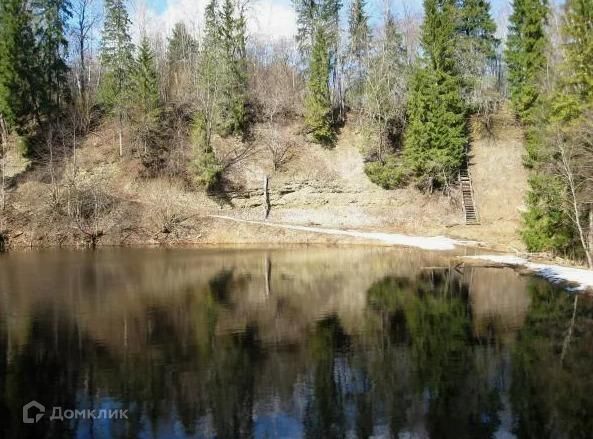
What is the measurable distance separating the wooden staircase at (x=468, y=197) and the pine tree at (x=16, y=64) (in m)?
35.4

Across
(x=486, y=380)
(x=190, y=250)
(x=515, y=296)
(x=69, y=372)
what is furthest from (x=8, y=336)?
(x=190, y=250)

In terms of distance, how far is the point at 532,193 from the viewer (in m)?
28.2

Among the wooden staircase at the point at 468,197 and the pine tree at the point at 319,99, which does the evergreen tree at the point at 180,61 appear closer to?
the pine tree at the point at 319,99

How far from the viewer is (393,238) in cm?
3753

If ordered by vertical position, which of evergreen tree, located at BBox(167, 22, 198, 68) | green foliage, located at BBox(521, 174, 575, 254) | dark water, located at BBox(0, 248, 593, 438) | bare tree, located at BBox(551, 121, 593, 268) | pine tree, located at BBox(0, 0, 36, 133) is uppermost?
evergreen tree, located at BBox(167, 22, 198, 68)

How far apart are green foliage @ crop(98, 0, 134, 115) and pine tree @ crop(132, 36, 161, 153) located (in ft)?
6.04

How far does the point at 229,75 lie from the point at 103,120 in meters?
12.4

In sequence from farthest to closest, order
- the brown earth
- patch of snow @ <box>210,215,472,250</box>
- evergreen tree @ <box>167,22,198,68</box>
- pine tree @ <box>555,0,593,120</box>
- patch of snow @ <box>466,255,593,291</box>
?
evergreen tree @ <box>167,22,198,68</box>
the brown earth
patch of snow @ <box>210,215,472,250</box>
pine tree @ <box>555,0,593,120</box>
patch of snow @ <box>466,255,593,291</box>

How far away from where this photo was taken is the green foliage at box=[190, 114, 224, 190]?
139ft

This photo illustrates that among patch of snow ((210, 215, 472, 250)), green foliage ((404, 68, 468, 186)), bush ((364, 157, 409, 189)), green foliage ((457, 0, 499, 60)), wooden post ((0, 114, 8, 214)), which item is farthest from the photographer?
green foliage ((457, 0, 499, 60))

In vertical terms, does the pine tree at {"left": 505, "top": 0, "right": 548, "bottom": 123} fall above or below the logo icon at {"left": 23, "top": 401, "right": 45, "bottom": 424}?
above

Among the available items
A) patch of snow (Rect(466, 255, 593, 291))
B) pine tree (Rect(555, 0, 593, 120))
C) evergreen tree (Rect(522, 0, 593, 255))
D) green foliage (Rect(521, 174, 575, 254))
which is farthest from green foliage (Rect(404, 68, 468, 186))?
pine tree (Rect(555, 0, 593, 120))

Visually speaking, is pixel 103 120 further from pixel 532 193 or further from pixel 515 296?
pixel 515 296

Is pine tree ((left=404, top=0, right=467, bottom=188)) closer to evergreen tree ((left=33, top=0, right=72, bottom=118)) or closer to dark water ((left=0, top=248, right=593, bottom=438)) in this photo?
dark water ((left=0, top=248, right=593, bottom=438))
